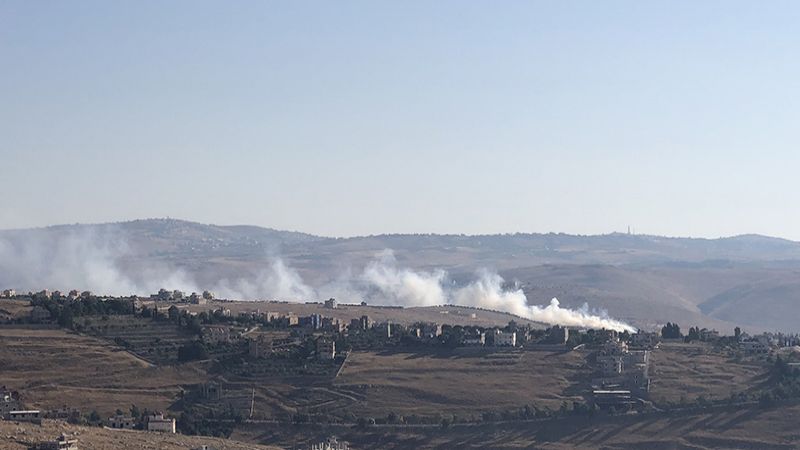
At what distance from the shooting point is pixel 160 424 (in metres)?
89.4

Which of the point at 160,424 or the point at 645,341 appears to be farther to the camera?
the point at 645,341

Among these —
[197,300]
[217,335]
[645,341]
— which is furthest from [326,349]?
[197,300]

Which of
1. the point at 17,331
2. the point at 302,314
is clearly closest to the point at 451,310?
the point at 302,314

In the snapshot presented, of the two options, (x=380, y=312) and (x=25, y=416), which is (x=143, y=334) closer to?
(x=25, y=416)

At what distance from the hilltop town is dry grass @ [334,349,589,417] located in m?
0.13

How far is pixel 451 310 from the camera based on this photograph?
7195 inches

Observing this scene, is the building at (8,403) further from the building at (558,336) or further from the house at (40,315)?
the building at (558,336)

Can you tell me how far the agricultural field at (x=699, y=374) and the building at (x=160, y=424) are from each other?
94.8 ft

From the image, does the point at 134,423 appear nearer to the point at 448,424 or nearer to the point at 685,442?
the point at 448,424

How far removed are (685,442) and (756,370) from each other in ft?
57.2

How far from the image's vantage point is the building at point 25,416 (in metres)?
85.4

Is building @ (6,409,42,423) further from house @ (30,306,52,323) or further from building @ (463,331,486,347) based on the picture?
building @ (463,331,486,347)

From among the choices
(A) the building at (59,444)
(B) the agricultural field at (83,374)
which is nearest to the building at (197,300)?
(B) the agricultural field at (83,374)

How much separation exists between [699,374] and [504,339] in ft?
52.3
